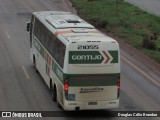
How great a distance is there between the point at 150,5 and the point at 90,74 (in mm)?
39315

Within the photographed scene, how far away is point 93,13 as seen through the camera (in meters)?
49.8

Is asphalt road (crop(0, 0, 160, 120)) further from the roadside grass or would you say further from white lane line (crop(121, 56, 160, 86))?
the roadside grass

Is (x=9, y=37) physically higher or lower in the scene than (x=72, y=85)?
lower

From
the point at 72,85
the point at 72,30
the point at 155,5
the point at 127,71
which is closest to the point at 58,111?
the point at 72,85

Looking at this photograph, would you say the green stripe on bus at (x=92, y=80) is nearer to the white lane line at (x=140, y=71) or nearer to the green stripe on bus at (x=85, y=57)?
the green stripe on bus at (x=85, y=57)

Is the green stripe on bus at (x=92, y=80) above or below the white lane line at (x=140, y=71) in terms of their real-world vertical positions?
above

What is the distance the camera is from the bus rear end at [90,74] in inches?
843

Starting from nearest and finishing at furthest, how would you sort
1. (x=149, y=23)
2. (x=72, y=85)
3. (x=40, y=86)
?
(x=72, y=85)
(x=40, y=86)
(x=149, y=23)

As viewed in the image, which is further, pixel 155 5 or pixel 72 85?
pixel 155 5

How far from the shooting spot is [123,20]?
45.8 meters

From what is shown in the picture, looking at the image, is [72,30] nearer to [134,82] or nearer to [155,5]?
[134,82]

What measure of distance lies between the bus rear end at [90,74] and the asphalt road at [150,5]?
104 ft

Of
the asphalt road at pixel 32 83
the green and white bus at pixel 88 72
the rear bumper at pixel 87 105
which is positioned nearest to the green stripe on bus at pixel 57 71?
the green and white bus at pixel 88 72

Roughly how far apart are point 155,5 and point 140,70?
30.4 metres
